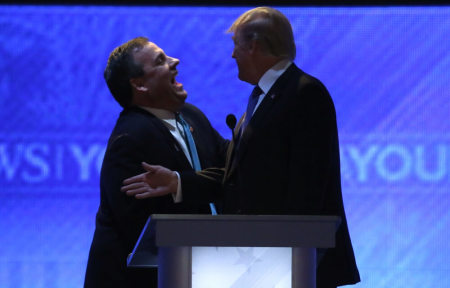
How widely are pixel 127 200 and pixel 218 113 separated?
1571 millimetres

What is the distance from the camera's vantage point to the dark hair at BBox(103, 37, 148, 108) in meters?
2.88

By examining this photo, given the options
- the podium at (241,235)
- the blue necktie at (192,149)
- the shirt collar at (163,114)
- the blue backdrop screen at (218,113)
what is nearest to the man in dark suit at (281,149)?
the blue necktie at (192,149)

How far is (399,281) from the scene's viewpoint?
401cm

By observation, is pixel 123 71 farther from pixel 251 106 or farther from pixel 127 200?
pixel 251 106

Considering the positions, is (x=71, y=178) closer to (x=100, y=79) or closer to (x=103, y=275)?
(x=100, y=79)

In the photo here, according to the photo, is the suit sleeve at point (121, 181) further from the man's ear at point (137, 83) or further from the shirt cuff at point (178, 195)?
the man's ear at point (137, 83)

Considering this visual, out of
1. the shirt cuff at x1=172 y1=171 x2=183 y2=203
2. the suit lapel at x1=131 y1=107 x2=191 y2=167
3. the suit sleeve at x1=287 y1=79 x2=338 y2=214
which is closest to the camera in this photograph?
the suit sleeve at x1=287 y1=79 x2=338 y2=214

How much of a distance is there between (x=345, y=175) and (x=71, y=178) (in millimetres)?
1376

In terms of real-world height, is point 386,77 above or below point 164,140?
above

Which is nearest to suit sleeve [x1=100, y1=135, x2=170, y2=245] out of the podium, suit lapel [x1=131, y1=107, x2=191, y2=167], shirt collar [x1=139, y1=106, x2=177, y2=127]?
suit lapel [x1=131, y1=107, x2=191, y2=167]

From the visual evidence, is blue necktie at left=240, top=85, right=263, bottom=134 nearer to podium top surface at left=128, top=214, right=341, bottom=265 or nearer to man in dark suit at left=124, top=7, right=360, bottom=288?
man in dark suit at left=124, top=7, right=360, bottom=288

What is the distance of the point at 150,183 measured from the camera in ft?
8.19

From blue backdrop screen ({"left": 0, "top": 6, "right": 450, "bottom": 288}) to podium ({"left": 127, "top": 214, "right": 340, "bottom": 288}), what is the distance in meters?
2.51

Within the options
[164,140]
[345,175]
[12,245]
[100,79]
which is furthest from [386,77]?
[12,245]
